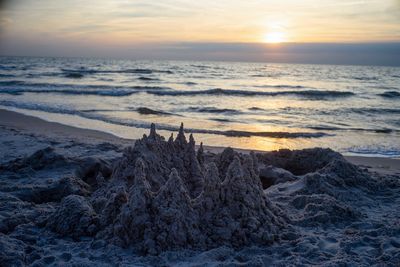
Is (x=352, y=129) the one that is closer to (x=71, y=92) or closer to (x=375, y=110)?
(x=375, y=110)

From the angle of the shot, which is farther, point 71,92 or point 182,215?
point 71,92

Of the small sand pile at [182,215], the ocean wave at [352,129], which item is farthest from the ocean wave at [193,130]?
the small sand pile at [182,215]

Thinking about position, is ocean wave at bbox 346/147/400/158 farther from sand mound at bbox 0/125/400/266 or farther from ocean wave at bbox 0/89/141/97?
ocean wave at bbox 0/89/141/97

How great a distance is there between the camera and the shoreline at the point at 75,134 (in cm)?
777

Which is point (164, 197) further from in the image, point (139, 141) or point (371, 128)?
point (371, 128)

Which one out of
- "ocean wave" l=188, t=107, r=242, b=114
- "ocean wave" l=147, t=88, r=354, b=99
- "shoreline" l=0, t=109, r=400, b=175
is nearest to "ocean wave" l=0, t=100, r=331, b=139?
"shoreline" l=0, t=109, r=400, b=175

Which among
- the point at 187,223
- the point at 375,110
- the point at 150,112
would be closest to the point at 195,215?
the point at 187,223

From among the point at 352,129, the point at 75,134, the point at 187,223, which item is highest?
the point at 187,223

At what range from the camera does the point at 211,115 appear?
52.1 feet

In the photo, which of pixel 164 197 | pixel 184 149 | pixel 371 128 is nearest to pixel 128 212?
pixel 164 197

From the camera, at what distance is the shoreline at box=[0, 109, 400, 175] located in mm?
7774

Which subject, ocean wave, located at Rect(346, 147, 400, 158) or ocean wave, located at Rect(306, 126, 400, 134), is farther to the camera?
ocean wave, located at Rect(306, 126, 400, 134)

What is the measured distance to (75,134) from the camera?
974cm

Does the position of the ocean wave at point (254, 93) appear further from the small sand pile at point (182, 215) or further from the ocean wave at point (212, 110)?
the small sand pile at point (182, 215)
